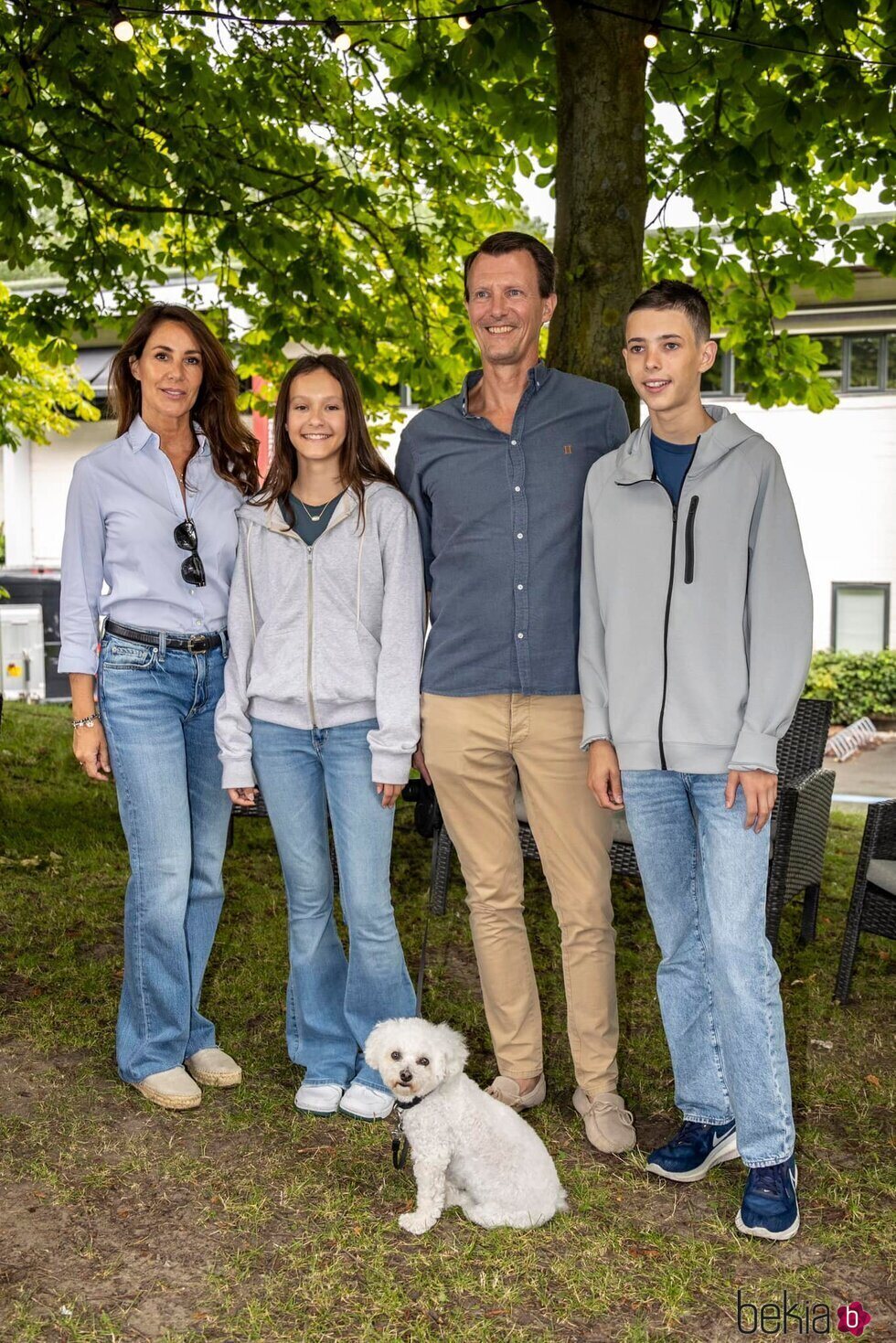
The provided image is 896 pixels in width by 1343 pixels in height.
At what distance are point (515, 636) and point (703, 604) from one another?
2.01 ft

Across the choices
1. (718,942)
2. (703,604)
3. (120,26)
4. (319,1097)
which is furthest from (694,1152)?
(120,26)

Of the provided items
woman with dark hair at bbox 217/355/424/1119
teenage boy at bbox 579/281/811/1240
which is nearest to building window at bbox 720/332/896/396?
woman with dark hair at bbox 217/355/424/1119

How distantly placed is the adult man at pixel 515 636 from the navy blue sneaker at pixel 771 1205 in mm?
491

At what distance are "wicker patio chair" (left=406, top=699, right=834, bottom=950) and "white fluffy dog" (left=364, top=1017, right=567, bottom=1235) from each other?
5.85 ft

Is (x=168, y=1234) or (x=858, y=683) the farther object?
(x=858, y=683)

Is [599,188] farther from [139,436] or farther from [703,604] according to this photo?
[703,604]

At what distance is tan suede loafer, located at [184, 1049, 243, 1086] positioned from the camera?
3.98 meters

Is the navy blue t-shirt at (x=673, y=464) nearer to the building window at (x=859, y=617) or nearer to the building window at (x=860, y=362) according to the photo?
the building window at (x=860, y=362)

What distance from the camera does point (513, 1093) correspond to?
376 cm

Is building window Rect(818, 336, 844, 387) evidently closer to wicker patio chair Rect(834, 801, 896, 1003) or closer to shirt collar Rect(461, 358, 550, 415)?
wicker patio chair Rect(834, 801, 896, 1003)

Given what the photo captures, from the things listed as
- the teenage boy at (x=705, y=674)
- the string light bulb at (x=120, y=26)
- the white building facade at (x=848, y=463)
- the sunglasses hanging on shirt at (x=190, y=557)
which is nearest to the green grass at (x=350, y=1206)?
the teenage boy at (x=705, y=674)

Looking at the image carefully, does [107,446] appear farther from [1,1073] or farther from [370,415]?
[370,415]

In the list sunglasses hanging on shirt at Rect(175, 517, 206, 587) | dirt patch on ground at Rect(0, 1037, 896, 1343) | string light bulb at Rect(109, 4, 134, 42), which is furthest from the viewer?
string light bulb at Rect(109, 4, 134, 42)

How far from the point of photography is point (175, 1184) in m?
3.38
